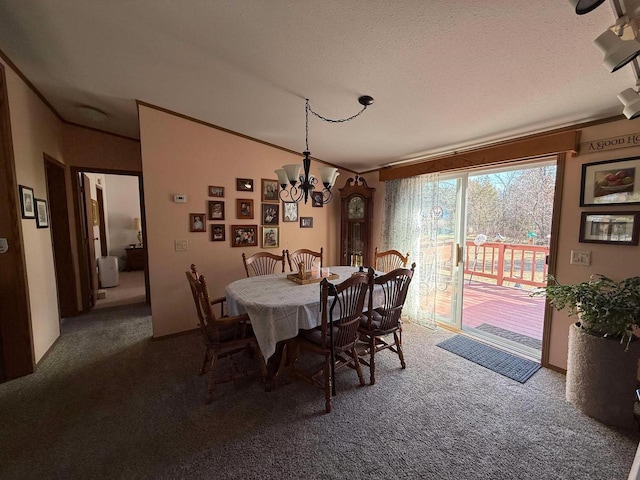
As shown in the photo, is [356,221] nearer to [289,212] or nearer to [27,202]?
→ [289,212]

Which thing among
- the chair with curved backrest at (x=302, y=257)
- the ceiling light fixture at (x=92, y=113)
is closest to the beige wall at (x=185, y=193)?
the chair with curved backrest at (x=302, y=257)

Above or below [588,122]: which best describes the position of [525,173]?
below

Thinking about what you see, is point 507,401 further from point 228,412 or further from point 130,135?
point 130,135

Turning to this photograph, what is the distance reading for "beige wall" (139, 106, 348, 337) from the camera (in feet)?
9.60

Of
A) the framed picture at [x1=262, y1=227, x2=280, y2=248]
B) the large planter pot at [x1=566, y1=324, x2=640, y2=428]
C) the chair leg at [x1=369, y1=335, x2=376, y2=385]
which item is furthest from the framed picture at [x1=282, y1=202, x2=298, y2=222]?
the large planter pot at [x1=566, y1=324, x2=640, y2=428]

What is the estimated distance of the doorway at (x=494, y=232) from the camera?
123 inches

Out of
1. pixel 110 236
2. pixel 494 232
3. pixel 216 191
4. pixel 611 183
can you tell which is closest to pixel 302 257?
pixel 216 191

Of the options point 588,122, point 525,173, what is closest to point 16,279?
point 588,122

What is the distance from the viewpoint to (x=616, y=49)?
3.47 ft

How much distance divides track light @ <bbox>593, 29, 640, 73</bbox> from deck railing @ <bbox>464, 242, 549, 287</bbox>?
3.08 metres

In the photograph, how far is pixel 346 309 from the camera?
2.01 m

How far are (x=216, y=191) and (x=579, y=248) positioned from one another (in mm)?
3677

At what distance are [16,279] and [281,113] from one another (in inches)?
107

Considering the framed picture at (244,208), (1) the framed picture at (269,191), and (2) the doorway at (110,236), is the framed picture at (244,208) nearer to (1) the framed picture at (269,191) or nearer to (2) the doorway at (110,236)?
(1) the framed picture at (269,191)
